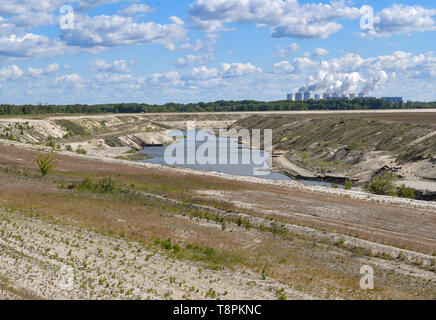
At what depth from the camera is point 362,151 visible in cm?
8100

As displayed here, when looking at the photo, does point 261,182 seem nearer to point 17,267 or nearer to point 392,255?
point 392,255

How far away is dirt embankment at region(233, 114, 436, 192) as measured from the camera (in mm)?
64562

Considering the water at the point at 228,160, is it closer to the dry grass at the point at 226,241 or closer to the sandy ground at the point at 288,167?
the sandy ground at the point at 288,167

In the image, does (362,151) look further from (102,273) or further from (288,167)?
(102,273)

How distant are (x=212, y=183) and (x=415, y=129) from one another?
49.4 m

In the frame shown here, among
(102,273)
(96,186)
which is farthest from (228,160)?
(102,273)

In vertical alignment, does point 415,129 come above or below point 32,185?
above

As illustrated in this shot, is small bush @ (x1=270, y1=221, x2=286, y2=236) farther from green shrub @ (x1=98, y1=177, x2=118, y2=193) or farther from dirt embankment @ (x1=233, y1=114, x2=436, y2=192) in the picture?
dirt embankment @ (x1=233, y1=114, x2=436, y2=192)

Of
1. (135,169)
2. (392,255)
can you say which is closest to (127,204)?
(392,255)

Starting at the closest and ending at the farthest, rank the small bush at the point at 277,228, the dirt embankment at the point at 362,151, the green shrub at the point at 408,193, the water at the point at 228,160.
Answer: the small bush at the point at 277,228 → the green shrub at the point at 408,193 → the dirt embankment at the point at 362,151 → the water at the point at 228,160

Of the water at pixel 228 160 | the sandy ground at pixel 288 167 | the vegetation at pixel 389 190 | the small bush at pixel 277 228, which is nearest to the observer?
the small bush at pixel 277 228

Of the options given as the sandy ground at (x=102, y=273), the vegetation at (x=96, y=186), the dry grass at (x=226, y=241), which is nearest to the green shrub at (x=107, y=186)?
the vegetation at (x=96, y=186)

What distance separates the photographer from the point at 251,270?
75.5 feet

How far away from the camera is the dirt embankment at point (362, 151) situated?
64.6m
